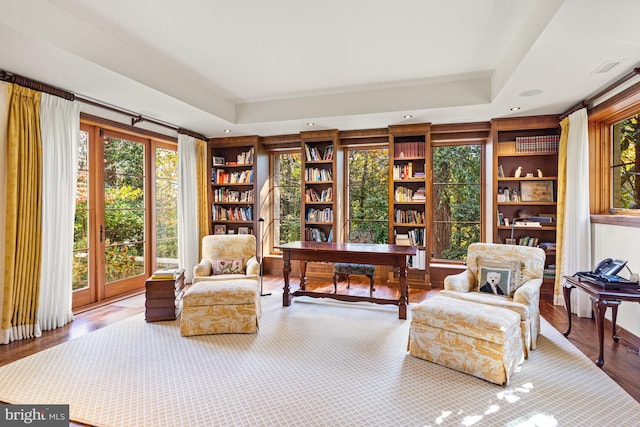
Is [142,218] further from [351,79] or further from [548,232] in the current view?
[548,232]

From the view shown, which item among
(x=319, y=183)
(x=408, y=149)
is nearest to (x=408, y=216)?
(x=408, y=149)

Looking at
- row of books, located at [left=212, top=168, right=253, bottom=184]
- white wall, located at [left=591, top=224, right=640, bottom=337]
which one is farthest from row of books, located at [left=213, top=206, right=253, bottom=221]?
white wall, located at [left=591, top=224, right=640, bottom=337]

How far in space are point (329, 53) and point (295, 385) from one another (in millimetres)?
3034

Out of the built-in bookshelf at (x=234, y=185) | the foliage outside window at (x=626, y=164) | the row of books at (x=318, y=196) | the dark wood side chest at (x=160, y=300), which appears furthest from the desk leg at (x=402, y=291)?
the built-in bookshelf at (x=234, y=185)

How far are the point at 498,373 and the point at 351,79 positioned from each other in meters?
3.40

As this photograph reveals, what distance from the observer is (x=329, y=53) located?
333 cm

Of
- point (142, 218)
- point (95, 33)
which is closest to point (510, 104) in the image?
point (95, 33)

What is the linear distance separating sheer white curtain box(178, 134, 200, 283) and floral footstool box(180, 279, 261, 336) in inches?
87.2

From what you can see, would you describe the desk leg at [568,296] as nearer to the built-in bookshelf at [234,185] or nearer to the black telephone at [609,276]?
the black telephone at [609,276]

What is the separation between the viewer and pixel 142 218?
194 inches

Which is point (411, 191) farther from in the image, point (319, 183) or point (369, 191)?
point (319, 183)

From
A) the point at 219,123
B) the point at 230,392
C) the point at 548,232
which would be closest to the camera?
the point at 230,392

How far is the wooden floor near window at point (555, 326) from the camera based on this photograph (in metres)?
2.54

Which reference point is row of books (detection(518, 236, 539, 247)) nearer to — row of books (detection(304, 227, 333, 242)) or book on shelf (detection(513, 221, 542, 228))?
book on shelf (detection(513, 221, 542, 228))
